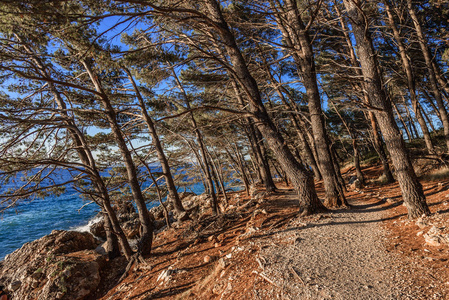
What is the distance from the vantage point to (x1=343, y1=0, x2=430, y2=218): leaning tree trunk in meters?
4.03

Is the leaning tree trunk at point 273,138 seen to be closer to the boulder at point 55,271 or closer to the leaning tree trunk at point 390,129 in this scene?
the leaning tree trunk at point 390,129

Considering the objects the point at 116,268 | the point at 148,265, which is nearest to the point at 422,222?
the point at 148,265

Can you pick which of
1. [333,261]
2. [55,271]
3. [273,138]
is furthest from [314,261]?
[55,271]

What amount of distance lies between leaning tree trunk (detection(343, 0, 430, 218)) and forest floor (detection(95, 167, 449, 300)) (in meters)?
0.36

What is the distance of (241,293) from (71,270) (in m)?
5.06

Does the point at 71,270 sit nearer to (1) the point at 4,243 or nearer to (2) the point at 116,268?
(2) the point at 116,268

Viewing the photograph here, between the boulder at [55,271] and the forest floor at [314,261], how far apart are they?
1.83 ft

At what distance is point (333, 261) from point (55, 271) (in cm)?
645

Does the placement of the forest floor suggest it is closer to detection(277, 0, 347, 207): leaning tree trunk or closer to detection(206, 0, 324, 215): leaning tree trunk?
detection(206, 0, 324, 215): leaning tree trunk

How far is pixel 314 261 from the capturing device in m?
→ 3.05

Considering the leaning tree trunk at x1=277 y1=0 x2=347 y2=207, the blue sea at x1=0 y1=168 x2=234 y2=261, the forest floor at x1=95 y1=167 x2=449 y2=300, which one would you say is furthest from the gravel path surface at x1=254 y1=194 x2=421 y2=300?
the blue sea at x1=0 y1=168 x2=234 y2=261

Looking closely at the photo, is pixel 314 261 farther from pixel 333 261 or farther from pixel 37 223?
pixel 37 223

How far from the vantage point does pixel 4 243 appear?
48.2 feet

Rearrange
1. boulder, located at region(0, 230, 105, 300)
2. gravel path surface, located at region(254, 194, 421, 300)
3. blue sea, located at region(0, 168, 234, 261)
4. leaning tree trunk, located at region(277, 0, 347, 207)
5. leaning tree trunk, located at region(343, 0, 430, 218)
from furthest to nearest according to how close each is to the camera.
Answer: blue sea, located at region(0, 168, 234, 261), leaning tree trunk, located at region(277, 0, 347, 207), boulder, located at region(0, 230, 105, 300), leaning tree trunk, located at region(343, 0, 430, 218), gravel path surface, located at region(254, 194, 421, 300)
